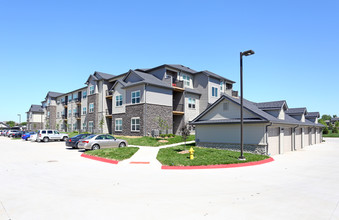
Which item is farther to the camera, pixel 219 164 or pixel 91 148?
pixel 91 148

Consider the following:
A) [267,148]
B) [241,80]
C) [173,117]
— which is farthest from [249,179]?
[173,117]

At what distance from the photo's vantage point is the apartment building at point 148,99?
1150 inches

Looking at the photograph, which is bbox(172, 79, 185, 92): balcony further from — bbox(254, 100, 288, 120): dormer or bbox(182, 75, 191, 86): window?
bbox(254, 100, 288, 120): dormer

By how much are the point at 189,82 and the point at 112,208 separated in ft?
104

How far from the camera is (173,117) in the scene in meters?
34.1

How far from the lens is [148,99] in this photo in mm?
28750

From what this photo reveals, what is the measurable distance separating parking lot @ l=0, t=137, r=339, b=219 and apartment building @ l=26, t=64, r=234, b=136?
1843 cm

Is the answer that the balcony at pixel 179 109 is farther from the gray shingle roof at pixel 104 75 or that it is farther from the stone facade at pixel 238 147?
the gray shingle roof at pixel 104 75

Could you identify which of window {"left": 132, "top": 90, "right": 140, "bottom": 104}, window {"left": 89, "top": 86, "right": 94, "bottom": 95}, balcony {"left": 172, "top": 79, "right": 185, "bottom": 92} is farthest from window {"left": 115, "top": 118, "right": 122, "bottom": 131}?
window {"left": 89, "top": 86, "right": 94, "bottom": 95}

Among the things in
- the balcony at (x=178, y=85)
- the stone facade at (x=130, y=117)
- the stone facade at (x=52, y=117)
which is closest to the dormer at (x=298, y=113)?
the balcony at (x=178, y=85)

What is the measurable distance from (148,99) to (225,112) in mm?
11917

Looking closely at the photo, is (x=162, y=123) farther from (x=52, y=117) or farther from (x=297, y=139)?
(x=52, y=117)

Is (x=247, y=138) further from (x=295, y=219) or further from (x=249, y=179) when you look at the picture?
(x=295, y=219)

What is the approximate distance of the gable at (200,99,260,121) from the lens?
1911 centimetres
